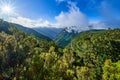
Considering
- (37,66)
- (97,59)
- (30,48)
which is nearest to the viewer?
(37,66)

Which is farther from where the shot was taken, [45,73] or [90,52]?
[90,52]

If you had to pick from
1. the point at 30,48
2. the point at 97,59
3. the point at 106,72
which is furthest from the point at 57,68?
the point at 97,59

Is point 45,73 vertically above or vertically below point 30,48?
below

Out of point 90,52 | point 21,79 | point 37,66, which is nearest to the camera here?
point 21,79

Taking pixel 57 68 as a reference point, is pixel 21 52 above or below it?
above

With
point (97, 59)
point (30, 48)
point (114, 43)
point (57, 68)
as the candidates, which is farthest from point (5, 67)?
point (114, 43)

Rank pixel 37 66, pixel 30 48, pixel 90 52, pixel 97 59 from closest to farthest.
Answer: pixel 37 66, pixel 30 48, pixel 97 59, pixel 90 52

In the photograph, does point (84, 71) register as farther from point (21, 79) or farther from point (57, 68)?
point (21, 79)

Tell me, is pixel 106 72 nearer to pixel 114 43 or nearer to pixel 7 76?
pixel 7 76

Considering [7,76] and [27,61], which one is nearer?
[7,76]
